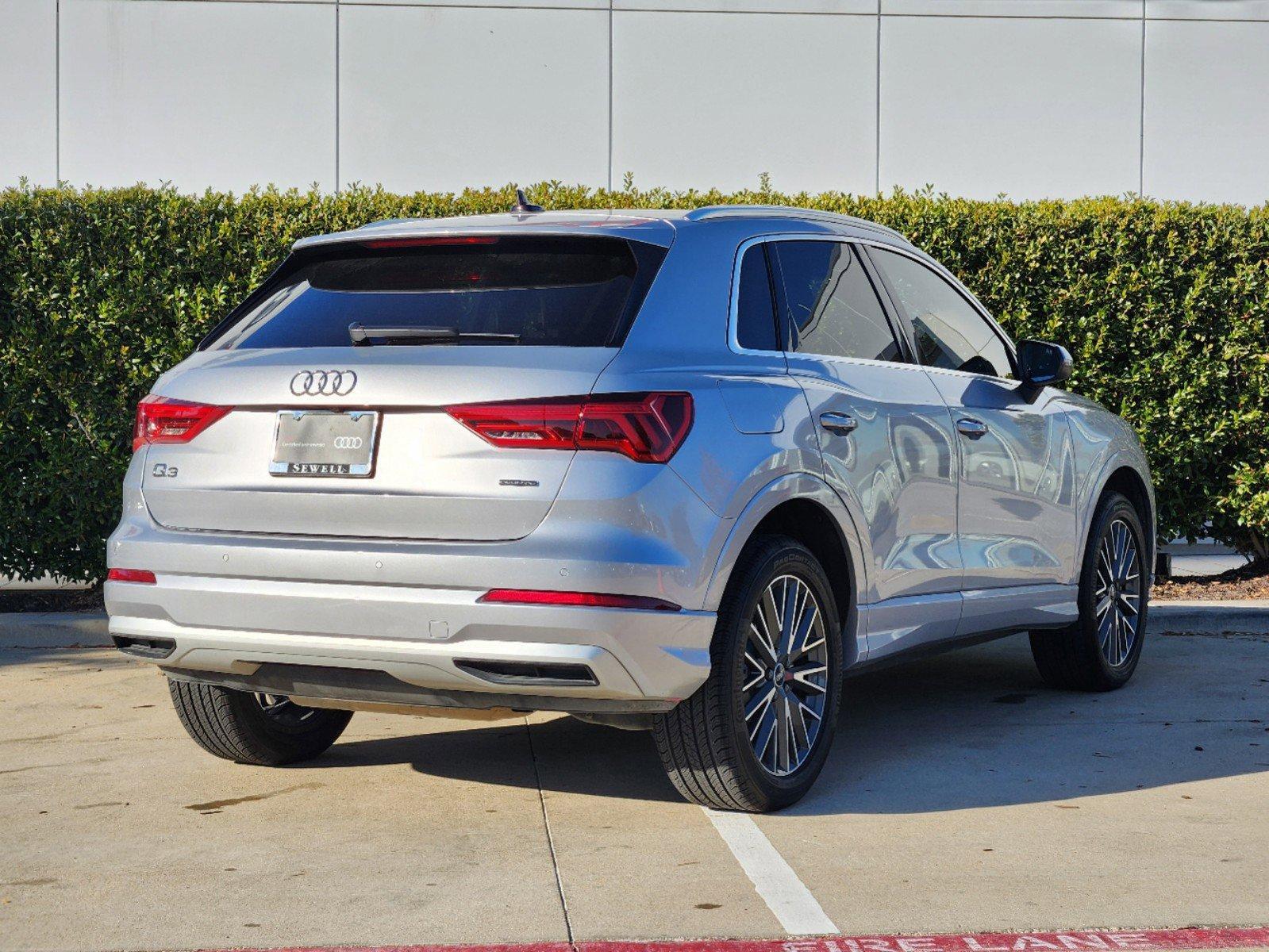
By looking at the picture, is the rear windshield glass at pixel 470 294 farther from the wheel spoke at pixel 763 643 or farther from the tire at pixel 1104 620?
the tire at pixel 1104 620

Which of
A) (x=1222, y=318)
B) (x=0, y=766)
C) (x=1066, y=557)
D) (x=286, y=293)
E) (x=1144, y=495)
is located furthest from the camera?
(x=1222, y=318)

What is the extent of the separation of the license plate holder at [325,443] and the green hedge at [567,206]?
16.7 feet

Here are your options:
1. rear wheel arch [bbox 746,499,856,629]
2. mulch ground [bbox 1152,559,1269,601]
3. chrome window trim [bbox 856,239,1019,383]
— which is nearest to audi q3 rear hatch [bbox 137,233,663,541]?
rear wheel arch [bbox 746,499,856,629]

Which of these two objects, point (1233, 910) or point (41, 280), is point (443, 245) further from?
point (41, 280)

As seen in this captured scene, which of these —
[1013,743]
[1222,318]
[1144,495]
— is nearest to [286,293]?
[1013,743]

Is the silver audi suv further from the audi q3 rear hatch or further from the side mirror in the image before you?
the side mirror

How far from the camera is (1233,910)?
4172 mm

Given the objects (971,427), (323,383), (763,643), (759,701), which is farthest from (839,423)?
(323,383)

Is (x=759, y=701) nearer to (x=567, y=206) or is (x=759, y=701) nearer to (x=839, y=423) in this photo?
(x=839, y=423)

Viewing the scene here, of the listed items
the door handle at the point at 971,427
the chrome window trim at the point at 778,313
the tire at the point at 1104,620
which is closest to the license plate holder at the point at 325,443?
the chrome window trim at the point at 778,313

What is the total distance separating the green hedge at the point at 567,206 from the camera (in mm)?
9578

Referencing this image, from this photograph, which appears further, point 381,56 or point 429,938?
point 381,56

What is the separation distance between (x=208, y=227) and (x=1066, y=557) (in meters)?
5.34

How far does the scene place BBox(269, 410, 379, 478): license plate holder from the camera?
15.2 feet
